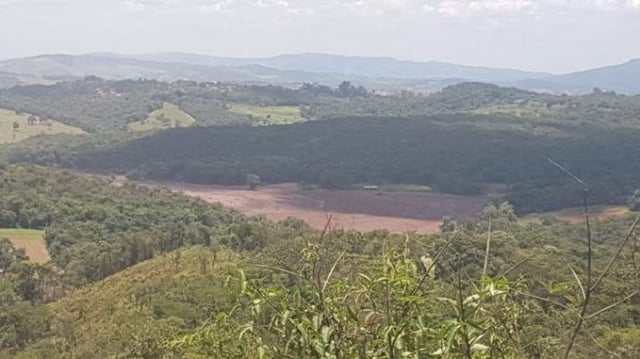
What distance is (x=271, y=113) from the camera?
504 ft

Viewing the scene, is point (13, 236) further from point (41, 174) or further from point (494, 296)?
point (494, 296)

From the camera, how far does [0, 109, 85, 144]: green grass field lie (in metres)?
114

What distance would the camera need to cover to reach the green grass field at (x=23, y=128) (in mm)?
113925

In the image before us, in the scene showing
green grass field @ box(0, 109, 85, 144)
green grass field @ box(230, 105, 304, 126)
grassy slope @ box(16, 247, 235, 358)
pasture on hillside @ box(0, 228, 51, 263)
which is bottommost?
green grass field @ box(0, 109, 85, 144)

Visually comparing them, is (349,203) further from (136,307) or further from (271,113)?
(271,113)

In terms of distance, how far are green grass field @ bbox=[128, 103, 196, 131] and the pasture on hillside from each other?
74.9 metres

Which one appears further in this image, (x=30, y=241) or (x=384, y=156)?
(x=384, y=156)

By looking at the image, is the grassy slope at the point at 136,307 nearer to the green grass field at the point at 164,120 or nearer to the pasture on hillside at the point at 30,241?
the pasture on hillside at the point at 30,241

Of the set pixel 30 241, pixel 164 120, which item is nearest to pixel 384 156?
pixel 164 120

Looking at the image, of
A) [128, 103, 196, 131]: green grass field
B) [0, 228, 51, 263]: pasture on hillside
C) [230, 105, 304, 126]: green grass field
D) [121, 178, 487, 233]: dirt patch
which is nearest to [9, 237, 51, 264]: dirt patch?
[0, 228, 51, 263]: pasture on hillside

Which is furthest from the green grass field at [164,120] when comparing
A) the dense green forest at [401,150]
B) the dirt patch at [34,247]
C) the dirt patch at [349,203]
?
the dirt patch at [34,247]

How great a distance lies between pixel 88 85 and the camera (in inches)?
7579

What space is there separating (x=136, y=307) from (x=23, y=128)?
9658cm

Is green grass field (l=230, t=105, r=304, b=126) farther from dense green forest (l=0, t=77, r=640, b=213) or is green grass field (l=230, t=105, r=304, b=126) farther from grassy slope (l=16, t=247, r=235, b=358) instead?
grassy slope (l=16, t=247, r=235, b=358)
